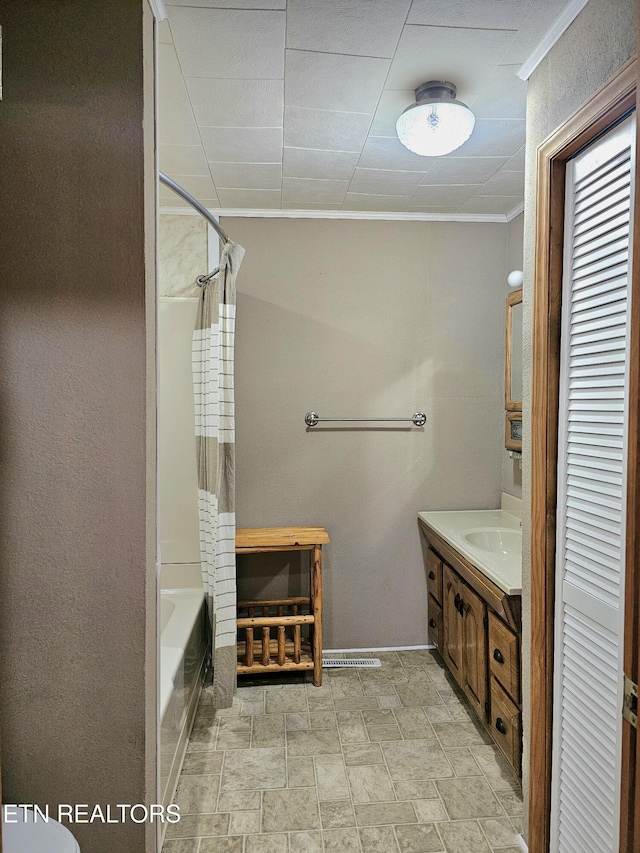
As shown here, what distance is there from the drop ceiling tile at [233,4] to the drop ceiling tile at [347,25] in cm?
4

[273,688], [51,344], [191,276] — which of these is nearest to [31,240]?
[51,344]

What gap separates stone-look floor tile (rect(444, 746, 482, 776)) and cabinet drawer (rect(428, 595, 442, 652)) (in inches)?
28.3

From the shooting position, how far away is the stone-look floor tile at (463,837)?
1.85 metres

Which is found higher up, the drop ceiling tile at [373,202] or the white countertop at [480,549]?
the drop ceiling tile at [373,202]

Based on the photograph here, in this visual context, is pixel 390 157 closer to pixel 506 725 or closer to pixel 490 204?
pixel 490 204

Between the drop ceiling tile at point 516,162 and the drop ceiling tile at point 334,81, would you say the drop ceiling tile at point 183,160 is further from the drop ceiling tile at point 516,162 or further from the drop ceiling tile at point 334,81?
the drop ceiling tile at point 516,162

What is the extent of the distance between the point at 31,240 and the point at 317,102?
45.2 inches

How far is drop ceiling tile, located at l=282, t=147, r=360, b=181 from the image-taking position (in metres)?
2.38

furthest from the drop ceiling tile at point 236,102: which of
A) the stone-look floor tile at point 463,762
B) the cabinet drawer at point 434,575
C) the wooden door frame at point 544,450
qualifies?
the stone-look floor tile at point 463,762

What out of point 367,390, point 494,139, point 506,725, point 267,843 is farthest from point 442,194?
point 267,843

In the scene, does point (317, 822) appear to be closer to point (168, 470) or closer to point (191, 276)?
point (168, 470)

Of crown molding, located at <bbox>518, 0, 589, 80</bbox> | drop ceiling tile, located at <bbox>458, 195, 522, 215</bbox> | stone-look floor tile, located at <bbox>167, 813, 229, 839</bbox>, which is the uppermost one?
drop ceiling tile, located at <bbox>458, 195, 522, 215</bbox>

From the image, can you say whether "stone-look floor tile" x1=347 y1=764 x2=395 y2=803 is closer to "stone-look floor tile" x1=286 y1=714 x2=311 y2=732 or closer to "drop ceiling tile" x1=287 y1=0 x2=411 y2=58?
"stone-look floor tile" x1=286 y1=714 x2=311 y2=732

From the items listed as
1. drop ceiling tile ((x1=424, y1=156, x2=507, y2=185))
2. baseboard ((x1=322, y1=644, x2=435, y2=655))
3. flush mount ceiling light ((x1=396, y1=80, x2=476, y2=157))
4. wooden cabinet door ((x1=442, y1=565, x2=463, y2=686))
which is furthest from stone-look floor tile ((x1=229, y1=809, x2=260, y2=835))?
drop ceiling tile ((x1=424, y1=156, x2=507, y2=185))
